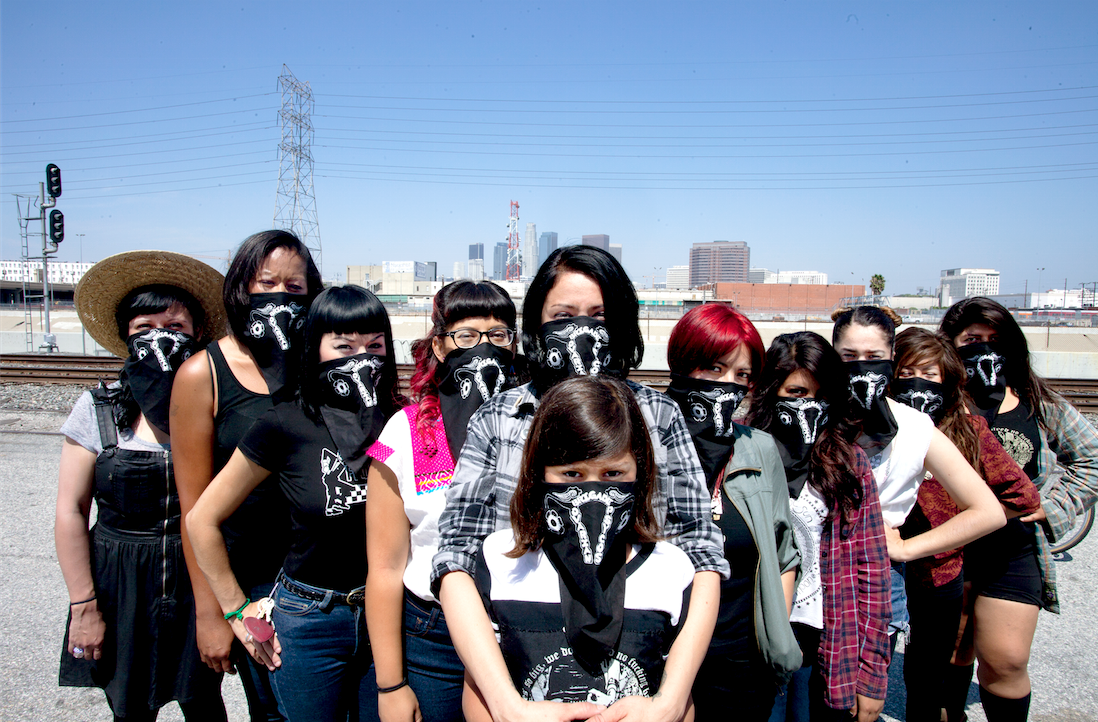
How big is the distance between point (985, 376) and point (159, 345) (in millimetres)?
4189

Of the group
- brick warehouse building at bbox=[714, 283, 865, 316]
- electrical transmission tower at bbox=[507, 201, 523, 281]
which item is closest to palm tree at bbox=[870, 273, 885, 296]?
brick warehouse building at bbox=[714, 283, 865, 316]

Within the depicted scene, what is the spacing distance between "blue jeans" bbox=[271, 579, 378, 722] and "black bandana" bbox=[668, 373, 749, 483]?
145 cm

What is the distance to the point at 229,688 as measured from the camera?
363cm

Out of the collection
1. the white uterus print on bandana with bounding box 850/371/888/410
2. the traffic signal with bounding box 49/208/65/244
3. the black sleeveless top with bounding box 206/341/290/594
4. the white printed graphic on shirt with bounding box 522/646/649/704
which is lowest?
the white printed graphic on shirt with bounding box 522/646/649/704

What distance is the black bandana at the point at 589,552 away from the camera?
5.17 feet

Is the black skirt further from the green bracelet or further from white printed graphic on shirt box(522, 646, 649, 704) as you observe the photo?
white printed graphic on shirt box(522, 646, 649, 704)

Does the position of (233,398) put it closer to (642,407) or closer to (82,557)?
(82,557)

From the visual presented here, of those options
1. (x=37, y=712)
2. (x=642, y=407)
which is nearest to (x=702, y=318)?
(x=642, y=407)

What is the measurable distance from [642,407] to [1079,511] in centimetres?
282

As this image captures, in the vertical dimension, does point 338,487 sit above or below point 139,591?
above

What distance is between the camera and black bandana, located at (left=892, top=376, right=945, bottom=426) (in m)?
2.87

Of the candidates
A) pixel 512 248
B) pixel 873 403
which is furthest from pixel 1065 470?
pixel 512 248

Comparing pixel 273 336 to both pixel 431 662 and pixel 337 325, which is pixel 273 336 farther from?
pixel 431 662

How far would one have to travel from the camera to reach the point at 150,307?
9.03 feet
